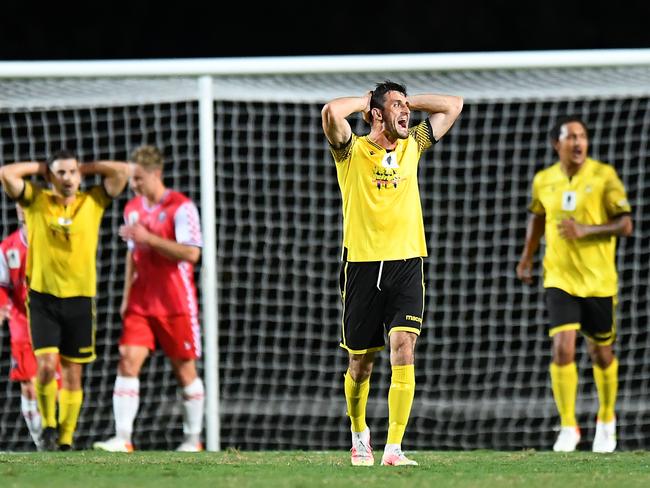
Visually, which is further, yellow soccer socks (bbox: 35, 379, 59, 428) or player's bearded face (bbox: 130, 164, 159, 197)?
player's bearded face (bbox: 130, 164, 159, 197)

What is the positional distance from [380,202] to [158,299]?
266 cm

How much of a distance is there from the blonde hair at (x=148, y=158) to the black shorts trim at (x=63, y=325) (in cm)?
100

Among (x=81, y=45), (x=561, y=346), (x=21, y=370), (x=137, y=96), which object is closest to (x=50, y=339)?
(x=21, y=370)

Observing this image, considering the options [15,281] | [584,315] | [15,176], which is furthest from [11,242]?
[584,315]

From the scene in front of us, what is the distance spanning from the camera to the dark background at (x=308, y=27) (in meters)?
12.3

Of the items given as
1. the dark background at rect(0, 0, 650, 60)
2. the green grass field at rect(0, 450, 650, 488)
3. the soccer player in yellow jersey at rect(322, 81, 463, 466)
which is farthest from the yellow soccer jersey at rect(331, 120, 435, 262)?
the dark background at rect(0, 0, 650, 60)

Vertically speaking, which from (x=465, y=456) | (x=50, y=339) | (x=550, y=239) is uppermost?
(x=550, y=239)

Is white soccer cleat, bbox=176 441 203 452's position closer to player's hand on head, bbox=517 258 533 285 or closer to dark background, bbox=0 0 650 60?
player's hand on head, bbox=517 258 533 285

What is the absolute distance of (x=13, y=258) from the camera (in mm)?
8289

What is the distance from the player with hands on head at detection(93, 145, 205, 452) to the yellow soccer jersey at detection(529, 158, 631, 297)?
226 cm

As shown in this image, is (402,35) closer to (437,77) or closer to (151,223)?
(437,77)

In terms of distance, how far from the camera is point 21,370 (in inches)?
330

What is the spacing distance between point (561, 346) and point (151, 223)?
2.75 metres

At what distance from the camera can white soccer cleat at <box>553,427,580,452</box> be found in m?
7.55
